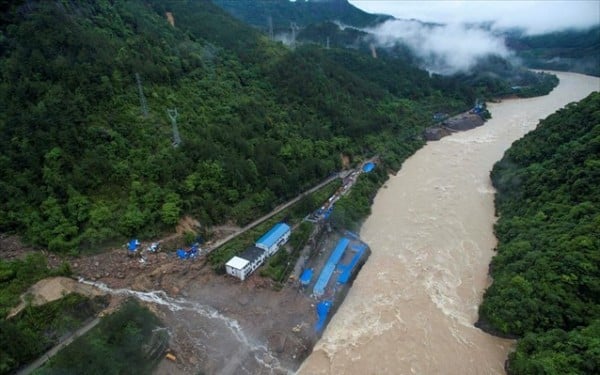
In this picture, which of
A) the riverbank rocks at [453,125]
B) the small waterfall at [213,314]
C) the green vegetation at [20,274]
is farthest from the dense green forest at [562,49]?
the green vegetation at [20,274]

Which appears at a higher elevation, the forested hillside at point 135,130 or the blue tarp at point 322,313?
the forested hillside at point 135,130

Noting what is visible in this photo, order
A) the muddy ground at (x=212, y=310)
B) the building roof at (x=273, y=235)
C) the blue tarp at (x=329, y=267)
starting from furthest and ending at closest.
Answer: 1. the building roof at (x=273, y=235)
2. the blue tarp at (x=329, y=267)
3. the muddy ground at (x=212, y=310)

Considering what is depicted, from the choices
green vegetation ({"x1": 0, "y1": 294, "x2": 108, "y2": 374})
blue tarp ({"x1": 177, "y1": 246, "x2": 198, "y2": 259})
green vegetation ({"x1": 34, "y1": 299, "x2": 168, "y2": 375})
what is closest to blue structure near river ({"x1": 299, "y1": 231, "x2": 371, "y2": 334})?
blue tarp ({"x1": 177, "y1": 246, "x2": 198, "y2": 259})

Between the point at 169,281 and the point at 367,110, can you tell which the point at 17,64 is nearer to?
the point at 169,281

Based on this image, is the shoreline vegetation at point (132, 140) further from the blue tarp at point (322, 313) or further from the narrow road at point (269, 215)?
the blue tarp at point (322, 313)

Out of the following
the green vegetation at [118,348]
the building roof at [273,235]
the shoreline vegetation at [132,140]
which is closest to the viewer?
the green vegetation at [118,348]

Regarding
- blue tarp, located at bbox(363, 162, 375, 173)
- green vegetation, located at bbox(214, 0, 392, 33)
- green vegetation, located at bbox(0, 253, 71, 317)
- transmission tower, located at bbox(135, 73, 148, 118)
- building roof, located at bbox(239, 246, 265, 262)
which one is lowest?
blue tarp, located at bbox(363, 162, 375, 173)

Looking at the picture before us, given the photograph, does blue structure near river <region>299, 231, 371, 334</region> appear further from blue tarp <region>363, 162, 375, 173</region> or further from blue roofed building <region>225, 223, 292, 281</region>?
blue tarp <region>363, 162, 375, 173</region>

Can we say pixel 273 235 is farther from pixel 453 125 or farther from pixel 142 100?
pixel 453 125
